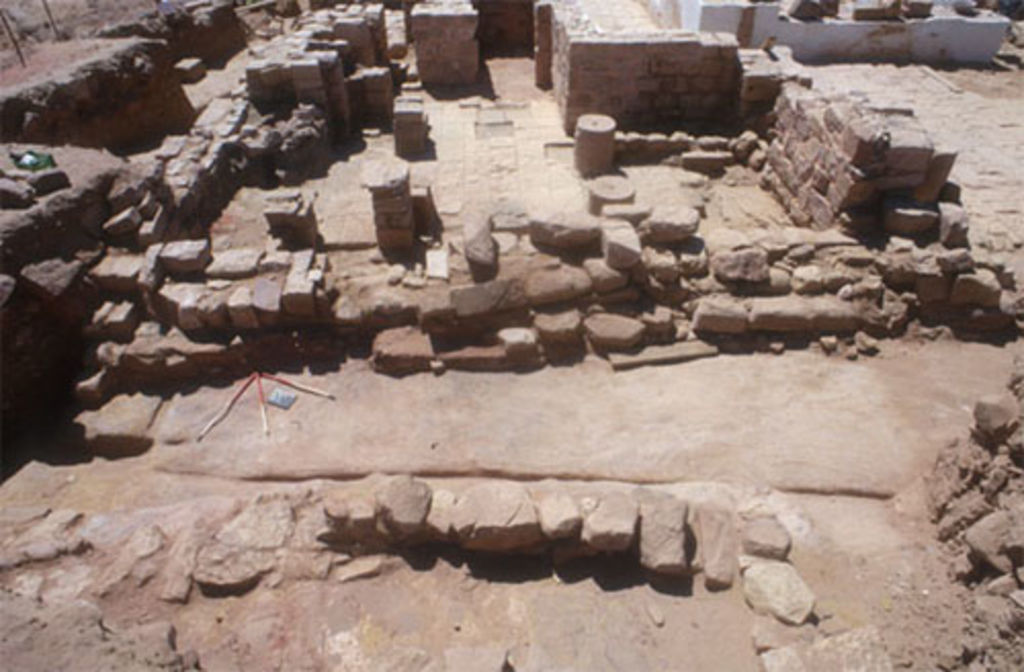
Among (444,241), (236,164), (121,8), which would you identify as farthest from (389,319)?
(121,8)

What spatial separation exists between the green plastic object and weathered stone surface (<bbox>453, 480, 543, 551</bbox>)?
5.99m

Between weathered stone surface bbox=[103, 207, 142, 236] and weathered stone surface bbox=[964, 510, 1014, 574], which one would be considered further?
weathered stone surface bbox=[103, 207, 142, 236]

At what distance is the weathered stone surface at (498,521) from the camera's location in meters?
4.54

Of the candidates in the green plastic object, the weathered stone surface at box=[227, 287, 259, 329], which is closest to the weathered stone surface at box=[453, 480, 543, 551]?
the weathered stone surface at box=[227, 287, 259, 329]

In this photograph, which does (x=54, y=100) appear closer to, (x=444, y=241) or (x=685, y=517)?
(x=444, y=241)

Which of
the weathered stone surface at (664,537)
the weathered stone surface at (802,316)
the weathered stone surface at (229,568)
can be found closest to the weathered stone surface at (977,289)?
the weathered stone surface at (802,316)

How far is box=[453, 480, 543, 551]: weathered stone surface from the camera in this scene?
4.54 meters

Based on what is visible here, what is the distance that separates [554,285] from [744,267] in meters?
2.02

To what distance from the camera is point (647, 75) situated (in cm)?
999

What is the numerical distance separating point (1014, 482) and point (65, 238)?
28.1ft

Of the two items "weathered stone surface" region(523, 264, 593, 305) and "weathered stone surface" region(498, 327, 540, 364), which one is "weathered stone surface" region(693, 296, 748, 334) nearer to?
"weathered stone surface" region(523, 264, 593, 305)

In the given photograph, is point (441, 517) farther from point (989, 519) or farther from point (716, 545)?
point (989, 519)

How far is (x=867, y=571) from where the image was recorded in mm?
4570

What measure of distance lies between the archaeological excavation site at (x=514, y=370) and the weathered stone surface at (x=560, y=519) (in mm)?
31
